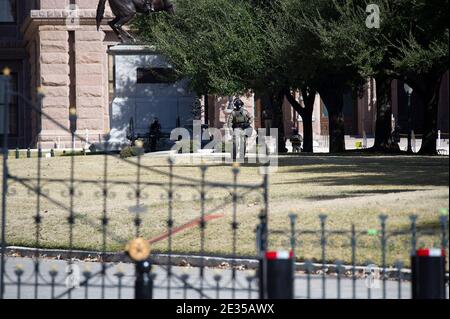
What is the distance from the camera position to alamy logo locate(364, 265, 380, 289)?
690 inches

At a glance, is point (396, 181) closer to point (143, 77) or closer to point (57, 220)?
point (57, 220)

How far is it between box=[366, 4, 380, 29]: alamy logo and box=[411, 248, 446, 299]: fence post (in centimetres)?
2808

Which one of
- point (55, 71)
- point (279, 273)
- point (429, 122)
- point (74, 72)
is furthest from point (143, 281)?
point (74, 72)

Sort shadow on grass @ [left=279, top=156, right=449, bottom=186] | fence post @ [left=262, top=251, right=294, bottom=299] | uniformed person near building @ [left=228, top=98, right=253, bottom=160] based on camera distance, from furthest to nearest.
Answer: uniformed person near building @ [left=228, top=98, right=253, bottom=160], shadow on grass @ [left=279, top=156, right=449, bottom=186], fence post @ [left=262, top=251, right=294, bottom=299]

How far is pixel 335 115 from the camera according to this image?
50531 mm

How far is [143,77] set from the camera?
4897 cm

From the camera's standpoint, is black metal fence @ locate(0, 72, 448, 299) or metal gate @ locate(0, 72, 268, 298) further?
metal gate @ locate(0, 72, 268, 298)

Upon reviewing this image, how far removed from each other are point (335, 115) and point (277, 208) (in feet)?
86.7

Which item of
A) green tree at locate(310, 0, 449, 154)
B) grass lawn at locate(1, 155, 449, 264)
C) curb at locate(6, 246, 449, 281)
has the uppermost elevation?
green tree at locate(310, 0, 449, 154)

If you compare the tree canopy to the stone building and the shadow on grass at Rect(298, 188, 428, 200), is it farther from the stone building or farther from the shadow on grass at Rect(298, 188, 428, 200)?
the stone building

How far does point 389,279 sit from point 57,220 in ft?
29.4

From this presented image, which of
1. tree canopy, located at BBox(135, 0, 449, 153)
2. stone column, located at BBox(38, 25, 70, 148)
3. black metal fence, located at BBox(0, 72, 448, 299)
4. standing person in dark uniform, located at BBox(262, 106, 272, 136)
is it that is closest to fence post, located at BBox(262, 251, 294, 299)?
black metal fence, located at BBox(0, 72, 448, 299)

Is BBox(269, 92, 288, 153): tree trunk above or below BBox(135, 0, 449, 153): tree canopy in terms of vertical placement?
below

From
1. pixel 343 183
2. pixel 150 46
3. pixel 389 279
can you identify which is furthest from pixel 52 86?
pixel 389 279
